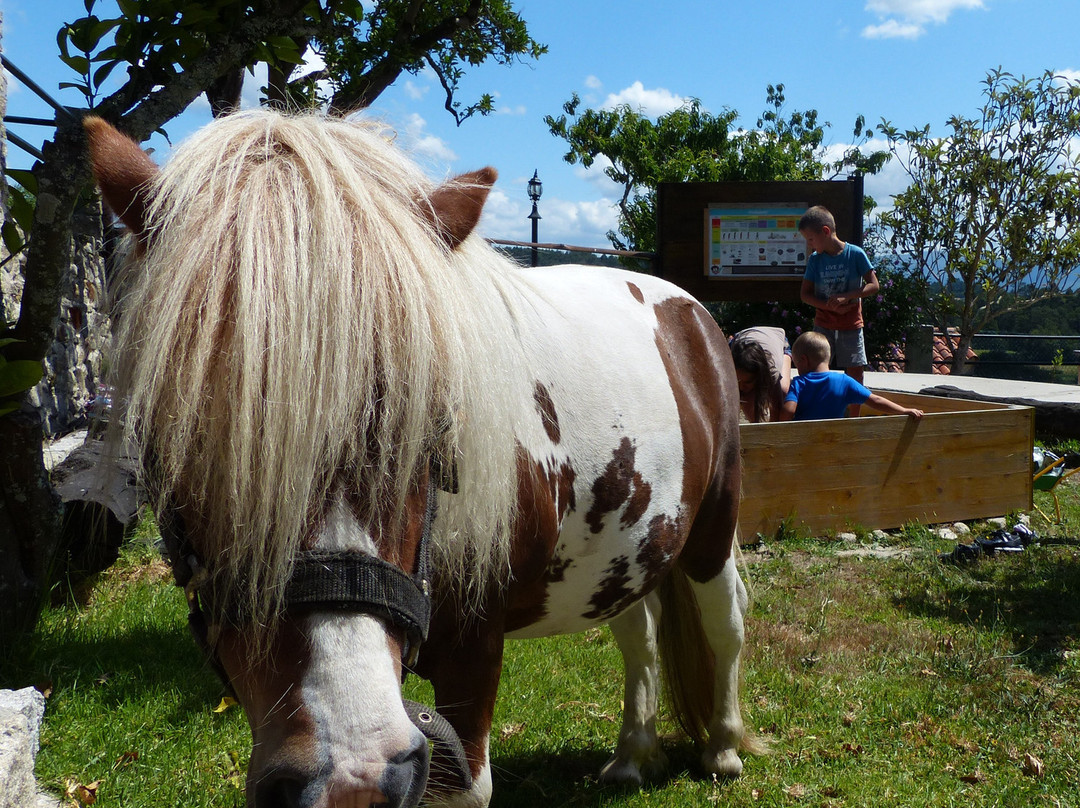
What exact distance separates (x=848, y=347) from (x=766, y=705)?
3.66 meters

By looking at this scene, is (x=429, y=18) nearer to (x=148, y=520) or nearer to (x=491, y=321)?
(x=148, y=520)

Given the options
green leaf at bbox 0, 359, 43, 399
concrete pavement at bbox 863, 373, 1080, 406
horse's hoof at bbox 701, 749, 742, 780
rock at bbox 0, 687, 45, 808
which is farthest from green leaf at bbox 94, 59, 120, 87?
concrete pavement at bbox 863, 373, 1080, 406

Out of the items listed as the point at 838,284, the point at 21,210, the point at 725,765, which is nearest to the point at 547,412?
the point at 725,765

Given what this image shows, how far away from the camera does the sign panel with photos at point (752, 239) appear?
7.55 m

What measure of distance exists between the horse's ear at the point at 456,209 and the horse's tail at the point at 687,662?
6.20 ft

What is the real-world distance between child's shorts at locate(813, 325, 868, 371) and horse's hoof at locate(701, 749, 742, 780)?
407 cm

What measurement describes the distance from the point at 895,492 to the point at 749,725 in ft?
9.98

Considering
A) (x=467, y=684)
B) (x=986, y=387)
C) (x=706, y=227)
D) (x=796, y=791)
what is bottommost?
(x=796, y=791)

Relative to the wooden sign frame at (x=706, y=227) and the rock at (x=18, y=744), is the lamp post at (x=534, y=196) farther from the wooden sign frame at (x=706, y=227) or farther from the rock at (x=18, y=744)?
the rock at (x=18, y=744)

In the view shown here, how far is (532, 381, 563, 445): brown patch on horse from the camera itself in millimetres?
1813

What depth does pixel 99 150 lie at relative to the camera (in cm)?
131

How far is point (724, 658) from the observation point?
2918 millimetres

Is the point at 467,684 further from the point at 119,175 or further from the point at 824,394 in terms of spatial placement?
the point at 824,394

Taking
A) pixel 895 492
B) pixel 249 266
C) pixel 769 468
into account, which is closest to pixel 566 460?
pixel 249 266
